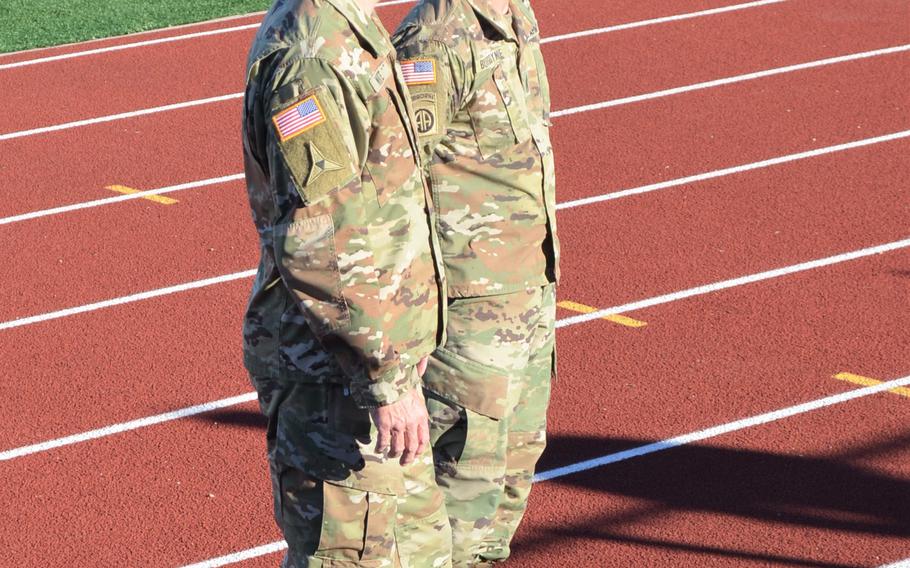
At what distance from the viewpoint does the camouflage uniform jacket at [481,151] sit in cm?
343

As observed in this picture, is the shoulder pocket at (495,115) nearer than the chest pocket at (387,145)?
No

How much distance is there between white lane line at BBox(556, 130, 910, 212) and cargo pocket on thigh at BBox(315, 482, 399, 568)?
4.68m

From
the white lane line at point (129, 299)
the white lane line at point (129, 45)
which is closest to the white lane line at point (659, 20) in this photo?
the white lane line at point (129, 45)

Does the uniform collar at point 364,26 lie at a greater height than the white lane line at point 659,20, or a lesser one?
greater

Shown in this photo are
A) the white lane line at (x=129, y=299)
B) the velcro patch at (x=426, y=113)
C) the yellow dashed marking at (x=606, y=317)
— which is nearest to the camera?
the velcro patch at (x=426, y=113)

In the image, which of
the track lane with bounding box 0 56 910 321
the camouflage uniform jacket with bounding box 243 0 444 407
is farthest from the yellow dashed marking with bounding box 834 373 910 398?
the camouflage uniform jacket with bounding box 243 0 444 407

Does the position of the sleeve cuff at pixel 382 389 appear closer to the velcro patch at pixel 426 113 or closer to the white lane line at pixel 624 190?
the velcro patch at pixel 426 113

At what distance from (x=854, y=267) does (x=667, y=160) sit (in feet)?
6.07

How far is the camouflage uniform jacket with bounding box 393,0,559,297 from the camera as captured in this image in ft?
11.3

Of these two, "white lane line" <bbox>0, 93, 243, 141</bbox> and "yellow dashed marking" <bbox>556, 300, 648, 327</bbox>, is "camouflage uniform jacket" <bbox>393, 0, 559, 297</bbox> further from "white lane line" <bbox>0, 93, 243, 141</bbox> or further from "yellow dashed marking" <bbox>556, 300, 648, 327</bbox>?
"white lane line" <bbox>0, 93, 243, 141</bbox>

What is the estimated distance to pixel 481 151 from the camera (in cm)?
350

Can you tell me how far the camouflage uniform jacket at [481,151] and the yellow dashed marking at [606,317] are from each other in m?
2.43

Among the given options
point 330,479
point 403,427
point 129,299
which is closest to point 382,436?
point 403,427

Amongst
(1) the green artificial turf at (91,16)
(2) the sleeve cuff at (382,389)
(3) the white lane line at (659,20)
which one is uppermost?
(2) the sleeve cuff at (382,389)
